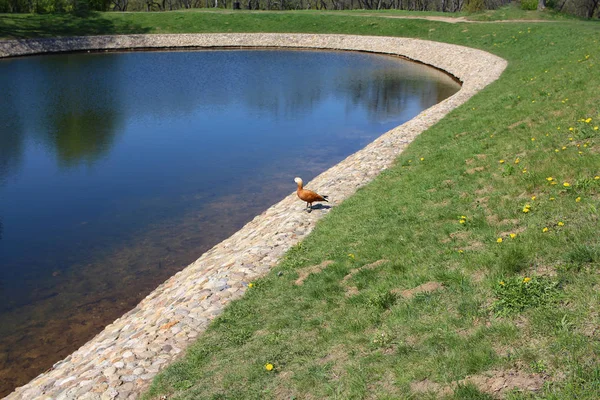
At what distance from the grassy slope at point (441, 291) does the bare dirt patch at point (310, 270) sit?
0.23 m

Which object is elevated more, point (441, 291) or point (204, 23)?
point (204, 23)

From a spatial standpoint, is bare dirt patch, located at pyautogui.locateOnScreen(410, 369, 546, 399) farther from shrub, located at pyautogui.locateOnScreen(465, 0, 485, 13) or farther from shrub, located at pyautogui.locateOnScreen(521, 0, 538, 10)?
shrub, located at pyautogui.locateOnScreen(465, 0, 485, 13)

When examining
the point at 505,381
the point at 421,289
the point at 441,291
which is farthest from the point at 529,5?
the point at 505,381

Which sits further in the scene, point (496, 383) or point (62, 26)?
point (62, 26)

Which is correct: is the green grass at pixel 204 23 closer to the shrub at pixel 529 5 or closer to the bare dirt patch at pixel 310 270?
the shrub at pixel 529 5

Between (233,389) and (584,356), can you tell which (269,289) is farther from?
(584,356)

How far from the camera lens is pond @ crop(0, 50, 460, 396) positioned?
15.7m

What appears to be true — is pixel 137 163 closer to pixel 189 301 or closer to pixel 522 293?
pixel 189 301

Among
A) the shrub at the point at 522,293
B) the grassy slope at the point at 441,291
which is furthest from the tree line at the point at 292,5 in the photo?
the shrub at the point at 522,293

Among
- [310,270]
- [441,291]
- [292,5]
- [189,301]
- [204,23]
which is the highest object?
[292,5]

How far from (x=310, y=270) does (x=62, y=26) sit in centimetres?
7967

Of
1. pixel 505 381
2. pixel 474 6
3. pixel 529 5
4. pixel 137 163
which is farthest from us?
pixel 474 6

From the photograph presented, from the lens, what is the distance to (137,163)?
27.4 metres

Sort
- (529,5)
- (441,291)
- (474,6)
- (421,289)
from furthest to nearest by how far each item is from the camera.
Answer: (474,6)
(529,5)
(421,289)
(441,291)
